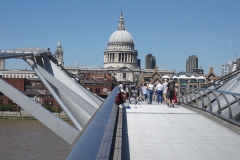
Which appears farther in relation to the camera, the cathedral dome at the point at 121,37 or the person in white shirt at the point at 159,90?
the cathedral dome at the point at 121,37

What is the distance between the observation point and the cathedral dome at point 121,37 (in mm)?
109812

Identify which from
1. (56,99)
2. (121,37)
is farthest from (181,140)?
(121,37)

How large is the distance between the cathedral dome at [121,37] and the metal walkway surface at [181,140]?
102 meters

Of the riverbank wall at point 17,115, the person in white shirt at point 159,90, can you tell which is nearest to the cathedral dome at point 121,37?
the riverbank wall at point 17,115

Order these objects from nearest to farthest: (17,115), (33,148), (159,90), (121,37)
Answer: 1. (159,90)
2. (33,148)
3. (17,115)
4. (121,37)

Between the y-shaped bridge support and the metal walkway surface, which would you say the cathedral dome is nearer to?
the y-shaped bridge support

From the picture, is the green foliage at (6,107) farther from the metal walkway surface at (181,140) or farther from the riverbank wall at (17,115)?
the metal walkway surface at (181,140)

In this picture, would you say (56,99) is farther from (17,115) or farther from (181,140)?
(17,115)

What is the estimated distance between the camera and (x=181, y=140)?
5625 millimetres

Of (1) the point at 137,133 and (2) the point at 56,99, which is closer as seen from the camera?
(1) the point at 137,133

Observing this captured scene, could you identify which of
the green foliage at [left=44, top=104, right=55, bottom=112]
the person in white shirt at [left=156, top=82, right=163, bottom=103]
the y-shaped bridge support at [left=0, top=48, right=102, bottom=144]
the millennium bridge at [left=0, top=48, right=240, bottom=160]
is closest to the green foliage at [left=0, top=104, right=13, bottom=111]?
the green foliage at [left=44, top=104, right=55, bottom=112]

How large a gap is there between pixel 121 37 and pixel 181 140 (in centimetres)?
10485

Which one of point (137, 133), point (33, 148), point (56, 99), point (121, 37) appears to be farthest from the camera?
point (121, 37)

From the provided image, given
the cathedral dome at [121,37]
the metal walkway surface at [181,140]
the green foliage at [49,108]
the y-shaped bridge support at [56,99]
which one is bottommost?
the green foliage at [49,108]
